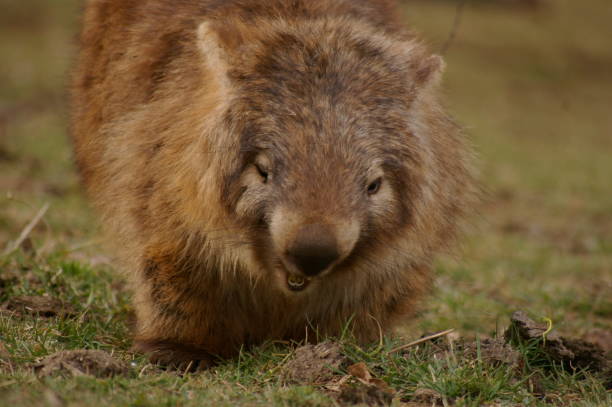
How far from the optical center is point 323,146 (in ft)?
9.78

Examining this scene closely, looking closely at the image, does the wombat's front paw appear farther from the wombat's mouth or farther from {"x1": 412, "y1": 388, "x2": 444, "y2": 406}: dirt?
{"x1": 412, "y1": 388, "x2": 444, "y2": 406}: dirt

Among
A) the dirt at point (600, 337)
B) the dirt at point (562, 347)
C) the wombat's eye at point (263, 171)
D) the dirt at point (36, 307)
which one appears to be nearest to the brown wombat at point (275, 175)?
the wombat's eye at point (263, 171)

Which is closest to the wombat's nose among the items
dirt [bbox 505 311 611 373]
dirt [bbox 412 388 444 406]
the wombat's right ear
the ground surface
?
the ground surface

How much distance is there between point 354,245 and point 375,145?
38 cm

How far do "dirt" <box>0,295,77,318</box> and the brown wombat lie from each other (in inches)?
14.3

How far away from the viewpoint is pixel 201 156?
3.27 m

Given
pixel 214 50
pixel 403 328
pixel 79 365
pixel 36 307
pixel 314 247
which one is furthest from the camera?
pixel 403 328

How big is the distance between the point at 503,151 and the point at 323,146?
33.9 ft

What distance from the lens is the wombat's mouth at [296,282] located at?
307 cm

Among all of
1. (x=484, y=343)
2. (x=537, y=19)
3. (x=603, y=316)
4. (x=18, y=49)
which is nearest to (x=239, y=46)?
(x=484, y=343)

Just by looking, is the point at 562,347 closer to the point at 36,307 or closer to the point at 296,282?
the point at 296,282

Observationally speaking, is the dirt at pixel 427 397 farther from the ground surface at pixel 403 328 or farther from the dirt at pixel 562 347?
the dirt at pixel 562 347

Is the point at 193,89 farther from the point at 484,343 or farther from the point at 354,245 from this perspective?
the point at 484,343

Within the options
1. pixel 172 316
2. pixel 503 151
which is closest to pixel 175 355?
pixel 172 316
